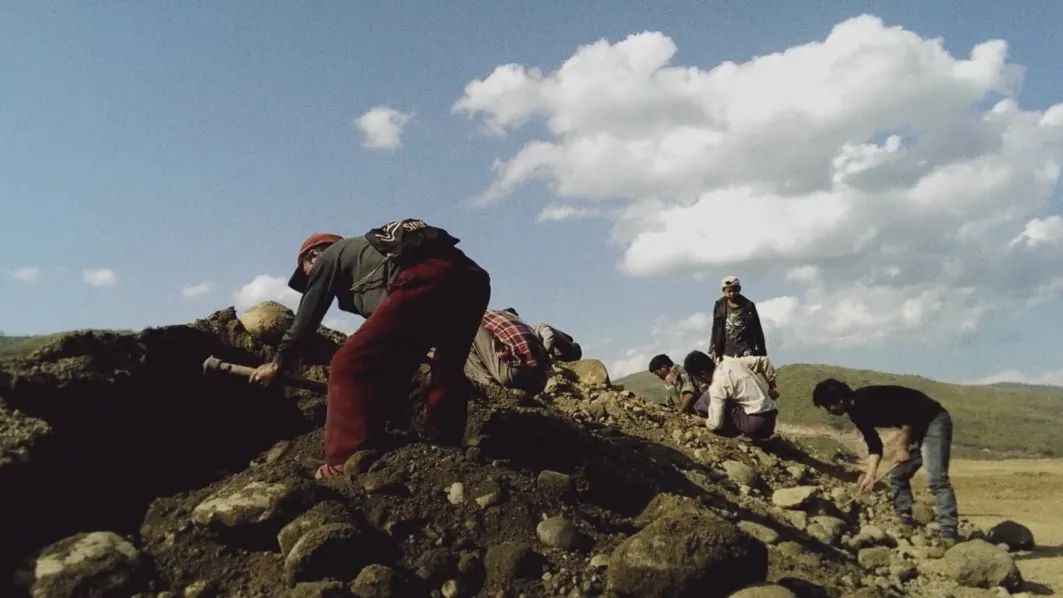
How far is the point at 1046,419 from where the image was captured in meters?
33.7

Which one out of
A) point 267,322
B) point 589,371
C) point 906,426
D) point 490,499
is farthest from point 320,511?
point 589,371

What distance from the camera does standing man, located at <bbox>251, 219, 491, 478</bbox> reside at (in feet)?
14.0

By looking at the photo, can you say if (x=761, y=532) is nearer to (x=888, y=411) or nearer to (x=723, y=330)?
(x=888, y=411)

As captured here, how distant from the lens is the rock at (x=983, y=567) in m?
5.23

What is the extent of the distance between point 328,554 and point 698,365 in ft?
18.3

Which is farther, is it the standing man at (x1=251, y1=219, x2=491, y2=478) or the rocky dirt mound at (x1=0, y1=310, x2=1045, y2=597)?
the standing man at (x1=251, y1=219, x2=491, y2=478)

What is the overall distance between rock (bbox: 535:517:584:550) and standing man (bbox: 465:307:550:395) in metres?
2.46

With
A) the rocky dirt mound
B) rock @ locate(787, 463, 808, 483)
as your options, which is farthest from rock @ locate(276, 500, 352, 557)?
rock @ locate(787, 463, 808, 483)

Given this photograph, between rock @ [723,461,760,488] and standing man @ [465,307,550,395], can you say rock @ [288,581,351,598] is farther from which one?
rock @ [723,461,760,488]

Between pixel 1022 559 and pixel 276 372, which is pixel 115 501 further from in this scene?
pixel 1022 559

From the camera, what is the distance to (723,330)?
8.41m

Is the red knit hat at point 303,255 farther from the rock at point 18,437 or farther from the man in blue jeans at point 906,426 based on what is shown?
the man in blue jeans at point 906,426

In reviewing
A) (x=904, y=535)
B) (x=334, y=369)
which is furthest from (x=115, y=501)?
(x=904, y=535)

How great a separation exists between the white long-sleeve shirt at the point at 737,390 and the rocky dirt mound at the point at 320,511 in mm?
1682
